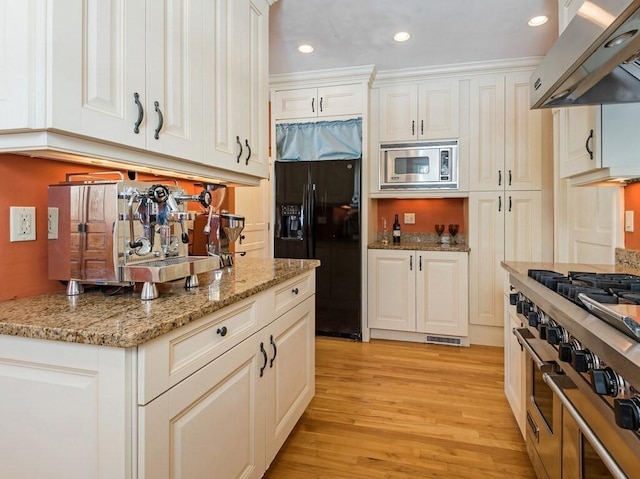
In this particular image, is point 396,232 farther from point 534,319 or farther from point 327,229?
point 534,319

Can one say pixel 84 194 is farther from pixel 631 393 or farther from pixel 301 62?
pixel 301 62

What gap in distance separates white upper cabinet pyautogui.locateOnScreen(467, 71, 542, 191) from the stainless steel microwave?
18 centimetres

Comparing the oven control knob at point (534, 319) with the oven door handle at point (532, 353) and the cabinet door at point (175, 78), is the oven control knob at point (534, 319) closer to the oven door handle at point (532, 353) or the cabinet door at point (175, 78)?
the oven door handle at point (532, 353)

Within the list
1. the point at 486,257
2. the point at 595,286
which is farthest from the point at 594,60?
the point at 486,257

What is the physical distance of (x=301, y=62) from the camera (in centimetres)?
341

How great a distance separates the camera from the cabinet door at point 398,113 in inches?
142

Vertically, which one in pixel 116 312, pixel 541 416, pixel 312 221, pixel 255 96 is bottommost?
pixel 541 416

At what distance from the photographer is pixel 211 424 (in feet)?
3.95

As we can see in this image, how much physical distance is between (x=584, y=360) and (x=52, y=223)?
1.67 meters

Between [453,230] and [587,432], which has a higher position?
[453,230]

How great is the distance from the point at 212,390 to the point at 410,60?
3150 millimetres

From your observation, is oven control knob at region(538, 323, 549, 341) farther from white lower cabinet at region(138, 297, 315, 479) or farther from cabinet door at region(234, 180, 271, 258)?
cabinet door at region(234, 180, 271, 258)

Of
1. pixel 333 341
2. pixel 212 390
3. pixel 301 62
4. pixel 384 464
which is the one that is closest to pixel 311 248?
pixel 333 341

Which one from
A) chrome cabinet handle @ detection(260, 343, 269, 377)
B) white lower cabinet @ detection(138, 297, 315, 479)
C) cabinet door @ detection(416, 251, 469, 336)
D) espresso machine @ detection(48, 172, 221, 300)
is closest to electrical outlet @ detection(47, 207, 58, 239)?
espresso machine @ detection(48, 172, 221, 300)
